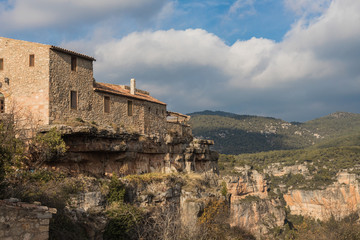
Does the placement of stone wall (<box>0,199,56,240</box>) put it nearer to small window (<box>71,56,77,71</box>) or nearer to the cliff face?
the cliff face

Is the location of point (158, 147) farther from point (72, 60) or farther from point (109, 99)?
point (72, 60)

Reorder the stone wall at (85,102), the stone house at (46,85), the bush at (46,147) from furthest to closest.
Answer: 1. the stone wall at (85,102)
2. the stone house at (46,85)
3. the bush at (46,147)

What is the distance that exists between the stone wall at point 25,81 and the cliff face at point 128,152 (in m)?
2.22

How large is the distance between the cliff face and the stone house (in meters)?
1.81

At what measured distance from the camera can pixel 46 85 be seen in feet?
84.8

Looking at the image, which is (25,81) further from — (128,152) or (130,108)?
(128,152)

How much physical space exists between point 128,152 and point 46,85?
963cm

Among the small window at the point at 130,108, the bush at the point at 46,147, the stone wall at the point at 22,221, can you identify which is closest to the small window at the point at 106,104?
the small window at the point at 130,108

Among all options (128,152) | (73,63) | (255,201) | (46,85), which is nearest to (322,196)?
(255,201)

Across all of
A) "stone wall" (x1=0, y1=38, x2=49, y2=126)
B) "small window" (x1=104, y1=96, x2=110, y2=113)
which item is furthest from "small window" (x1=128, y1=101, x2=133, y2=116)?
"stone wall" (x1=0, y1=38, x2=49, y2=126)

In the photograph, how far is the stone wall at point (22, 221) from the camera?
36.5 feet

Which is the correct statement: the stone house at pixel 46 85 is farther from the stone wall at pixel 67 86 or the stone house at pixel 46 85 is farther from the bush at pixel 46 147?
the bush at pixel 46 147

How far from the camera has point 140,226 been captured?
2525cm

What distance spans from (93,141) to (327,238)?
904 inches
